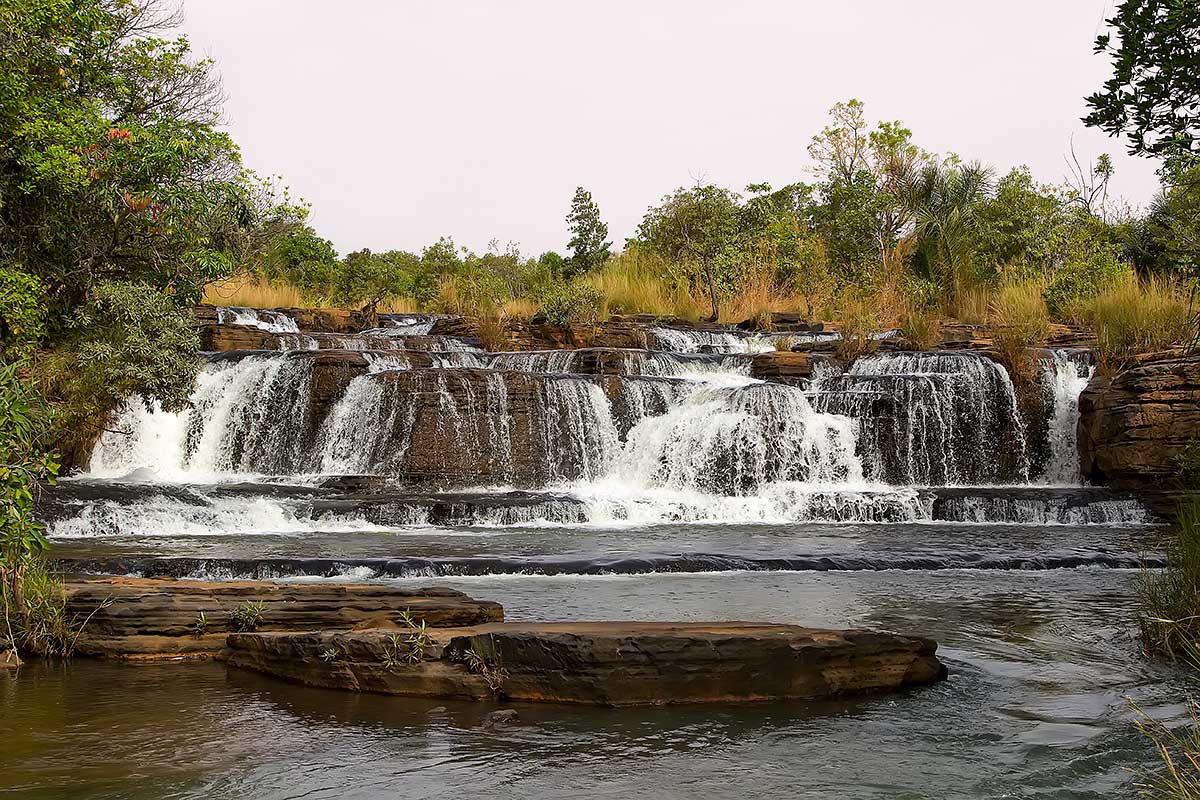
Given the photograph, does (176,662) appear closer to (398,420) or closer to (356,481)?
(356,481)

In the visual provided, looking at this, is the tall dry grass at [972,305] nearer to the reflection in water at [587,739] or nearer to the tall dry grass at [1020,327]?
the tall dry grass at [1020,327]

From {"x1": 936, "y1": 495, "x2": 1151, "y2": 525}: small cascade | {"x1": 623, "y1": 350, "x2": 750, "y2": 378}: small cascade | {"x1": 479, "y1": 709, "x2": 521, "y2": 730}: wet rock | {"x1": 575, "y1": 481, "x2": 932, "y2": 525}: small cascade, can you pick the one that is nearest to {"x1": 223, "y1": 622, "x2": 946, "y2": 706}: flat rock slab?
{"x1": 479, "y1": 709, "x2": 521, "y2": 730}: wet rock

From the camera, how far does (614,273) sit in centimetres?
2750

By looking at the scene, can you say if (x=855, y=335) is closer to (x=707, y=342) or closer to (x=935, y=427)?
(x=935, y=427)

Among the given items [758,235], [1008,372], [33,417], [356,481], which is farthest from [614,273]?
[33,417]

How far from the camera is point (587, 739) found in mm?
4535

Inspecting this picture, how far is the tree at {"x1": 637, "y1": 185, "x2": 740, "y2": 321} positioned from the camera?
26750 mm

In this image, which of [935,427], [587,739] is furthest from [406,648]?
[935,427]

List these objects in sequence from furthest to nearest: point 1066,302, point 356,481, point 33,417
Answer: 1. point 1066,302
2. point 356,481
3. point 33,417

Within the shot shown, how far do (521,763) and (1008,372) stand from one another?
1480cm

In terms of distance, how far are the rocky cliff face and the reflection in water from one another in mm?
8571

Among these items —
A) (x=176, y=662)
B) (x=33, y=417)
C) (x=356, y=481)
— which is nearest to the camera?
(x=176, y=662)

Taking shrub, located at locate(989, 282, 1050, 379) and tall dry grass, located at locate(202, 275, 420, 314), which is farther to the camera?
tall dry grass, located at locate(202, 275, 420, 314)

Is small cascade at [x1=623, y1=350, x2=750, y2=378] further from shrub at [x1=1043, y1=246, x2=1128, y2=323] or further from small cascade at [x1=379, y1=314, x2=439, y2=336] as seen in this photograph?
shrub at [x1=1043, y1=246, x2=1128, y2=323]
